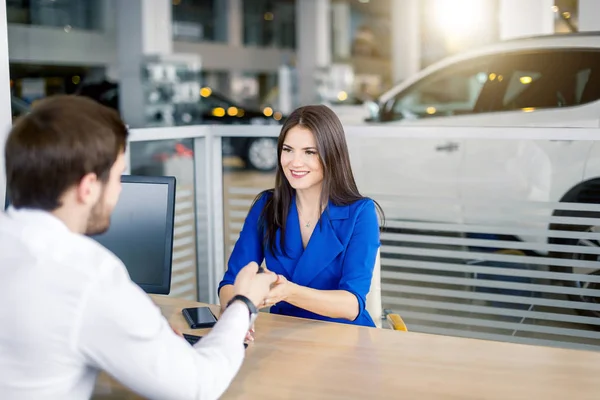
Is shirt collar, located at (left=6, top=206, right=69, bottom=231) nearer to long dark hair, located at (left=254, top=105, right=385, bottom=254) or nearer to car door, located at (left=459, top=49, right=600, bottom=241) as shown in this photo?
long dark hair, located at (left=254, top=105, right=385, bottom=254)

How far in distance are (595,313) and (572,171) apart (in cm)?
61

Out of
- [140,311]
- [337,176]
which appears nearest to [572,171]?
[337,176]

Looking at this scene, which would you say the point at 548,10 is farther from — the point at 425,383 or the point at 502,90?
the point at 425,383

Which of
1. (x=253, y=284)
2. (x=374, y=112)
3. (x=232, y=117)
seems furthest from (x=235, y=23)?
(x=253, y=284)

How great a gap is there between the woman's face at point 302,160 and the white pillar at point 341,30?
58.5ft

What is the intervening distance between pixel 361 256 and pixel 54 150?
1197 mm

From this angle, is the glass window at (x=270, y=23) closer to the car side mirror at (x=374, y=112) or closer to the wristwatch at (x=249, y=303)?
the car side mirror at (x=374, y=112)

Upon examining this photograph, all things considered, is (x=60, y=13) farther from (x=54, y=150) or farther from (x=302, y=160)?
(x=54, y=150)

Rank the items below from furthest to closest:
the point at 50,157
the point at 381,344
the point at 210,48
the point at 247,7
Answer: the point at 247,7, the point at 210,48, the point at 381,344, the point at 50,157

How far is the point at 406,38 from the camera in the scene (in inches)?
627

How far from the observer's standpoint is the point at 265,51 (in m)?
→ 18.3

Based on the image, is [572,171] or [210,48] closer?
[572,171]

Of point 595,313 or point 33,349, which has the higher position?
point 33,349

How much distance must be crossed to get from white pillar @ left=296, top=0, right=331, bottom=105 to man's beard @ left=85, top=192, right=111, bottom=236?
1532cm
